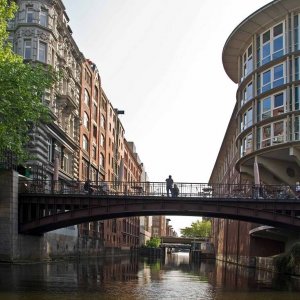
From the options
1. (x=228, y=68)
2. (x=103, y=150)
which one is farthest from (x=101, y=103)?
(x=228, y=68)

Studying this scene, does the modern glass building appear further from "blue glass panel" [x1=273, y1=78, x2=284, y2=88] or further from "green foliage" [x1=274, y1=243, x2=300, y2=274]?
"green foliage" [x1=274, y1=243, x2=300, y2=274]

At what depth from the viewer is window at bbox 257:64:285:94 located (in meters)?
49.1

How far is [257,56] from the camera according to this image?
52.7 metres

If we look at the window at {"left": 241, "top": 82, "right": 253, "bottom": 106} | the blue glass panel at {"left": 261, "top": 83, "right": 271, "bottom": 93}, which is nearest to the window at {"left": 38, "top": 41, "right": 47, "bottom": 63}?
the window at {"left": 241, "top": 82, "right": 253, "bottom": 106}

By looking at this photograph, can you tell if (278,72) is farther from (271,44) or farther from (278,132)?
(278,132)

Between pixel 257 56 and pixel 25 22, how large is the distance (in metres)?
23.4

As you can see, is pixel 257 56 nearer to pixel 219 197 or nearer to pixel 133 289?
pixel 219 197

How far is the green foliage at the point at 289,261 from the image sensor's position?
1576 inches

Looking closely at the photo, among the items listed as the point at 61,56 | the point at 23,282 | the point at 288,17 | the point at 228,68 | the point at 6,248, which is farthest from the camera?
the point at 228,68

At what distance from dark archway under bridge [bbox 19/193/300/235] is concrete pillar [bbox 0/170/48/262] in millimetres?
1096

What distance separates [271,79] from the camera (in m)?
50.2

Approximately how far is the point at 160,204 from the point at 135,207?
1991 millimetres

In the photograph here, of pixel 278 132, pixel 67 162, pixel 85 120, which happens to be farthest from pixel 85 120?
pixel 278 132

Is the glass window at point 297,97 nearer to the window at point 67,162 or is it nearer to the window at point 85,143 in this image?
the window at point 67,162
